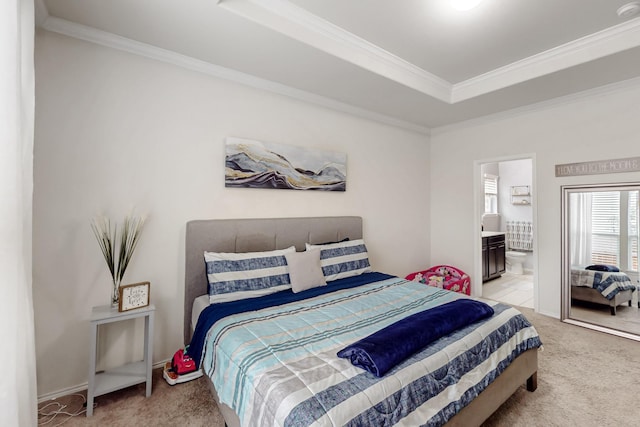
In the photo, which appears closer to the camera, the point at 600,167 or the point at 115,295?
the point at 115,295

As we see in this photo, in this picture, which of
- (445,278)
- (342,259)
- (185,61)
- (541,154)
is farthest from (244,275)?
(541,154)

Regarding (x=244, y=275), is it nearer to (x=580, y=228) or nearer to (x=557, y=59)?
(x=557, y=59)

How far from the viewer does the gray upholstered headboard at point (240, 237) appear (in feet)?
8.34

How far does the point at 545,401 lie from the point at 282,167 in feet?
9.55

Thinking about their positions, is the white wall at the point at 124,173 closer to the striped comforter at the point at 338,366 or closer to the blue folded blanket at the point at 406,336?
the striped comforter at the point at 338,366

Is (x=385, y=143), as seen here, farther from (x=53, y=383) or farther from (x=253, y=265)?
(x=53, y=383)

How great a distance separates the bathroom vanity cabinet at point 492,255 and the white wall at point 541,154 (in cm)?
72

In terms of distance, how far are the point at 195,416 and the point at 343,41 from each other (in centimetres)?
308

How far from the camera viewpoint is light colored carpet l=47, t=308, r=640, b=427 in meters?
1.86

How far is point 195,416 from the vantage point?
190 cm

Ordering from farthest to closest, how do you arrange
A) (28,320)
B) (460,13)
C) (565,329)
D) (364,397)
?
(565,329), (460,13), (28,320), (364,397)

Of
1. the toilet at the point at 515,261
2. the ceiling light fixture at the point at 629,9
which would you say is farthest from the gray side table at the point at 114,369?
the toilet at the point at 515,261

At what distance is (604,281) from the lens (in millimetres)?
3326

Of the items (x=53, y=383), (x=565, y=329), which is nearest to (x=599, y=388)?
(x=565, y=329)
